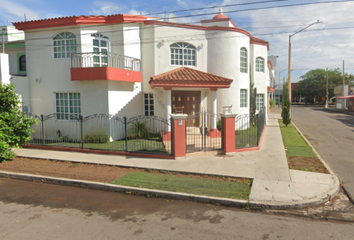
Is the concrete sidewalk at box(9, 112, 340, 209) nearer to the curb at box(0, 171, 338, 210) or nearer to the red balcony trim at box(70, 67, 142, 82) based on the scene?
the curb at box(0, 171, 338, 210)

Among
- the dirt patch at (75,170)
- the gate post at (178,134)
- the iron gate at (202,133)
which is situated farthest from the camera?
the iron gate at (202,133)

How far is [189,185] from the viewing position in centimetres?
681

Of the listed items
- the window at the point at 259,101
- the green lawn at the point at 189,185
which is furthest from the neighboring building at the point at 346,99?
the green lawn at the point at 189,185

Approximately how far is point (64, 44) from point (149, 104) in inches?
217

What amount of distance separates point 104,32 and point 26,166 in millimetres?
7903

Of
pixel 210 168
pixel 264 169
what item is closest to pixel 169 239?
pixel 210 168

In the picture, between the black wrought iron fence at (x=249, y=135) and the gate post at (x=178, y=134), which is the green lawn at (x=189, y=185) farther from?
the black wrought iron fence at (x=249, y=135)

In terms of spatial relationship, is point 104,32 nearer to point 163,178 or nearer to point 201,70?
point 201,70

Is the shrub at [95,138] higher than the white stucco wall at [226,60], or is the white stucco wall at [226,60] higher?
the white stucco wall at [226,60]

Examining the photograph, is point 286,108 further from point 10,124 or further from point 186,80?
point 10,124

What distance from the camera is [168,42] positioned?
572 inches

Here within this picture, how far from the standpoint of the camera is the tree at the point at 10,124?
9.34 metres

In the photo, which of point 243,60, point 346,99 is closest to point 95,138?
point 243,60

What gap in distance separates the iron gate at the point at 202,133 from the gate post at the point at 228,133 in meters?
0.54
